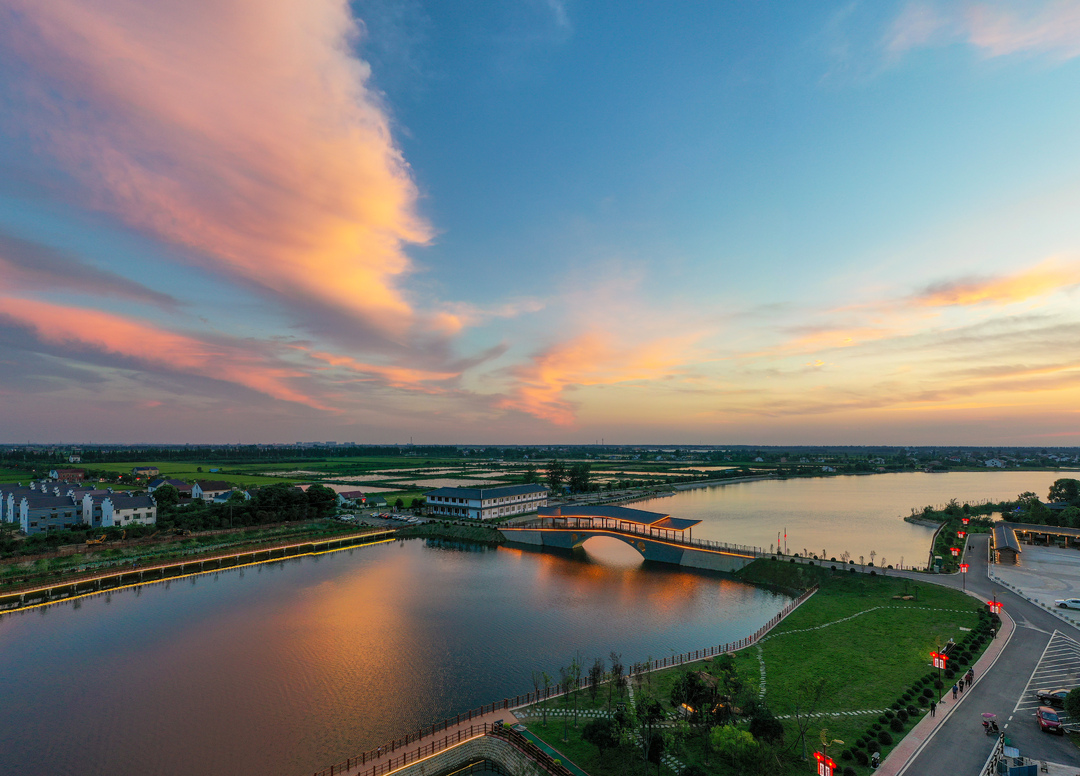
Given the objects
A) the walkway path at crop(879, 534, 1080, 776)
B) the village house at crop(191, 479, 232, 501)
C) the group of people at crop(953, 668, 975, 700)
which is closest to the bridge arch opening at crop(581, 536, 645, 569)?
the walkway path at crop(879, 534, 1080, 776)

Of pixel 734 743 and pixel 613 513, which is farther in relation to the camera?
pixel 613 513

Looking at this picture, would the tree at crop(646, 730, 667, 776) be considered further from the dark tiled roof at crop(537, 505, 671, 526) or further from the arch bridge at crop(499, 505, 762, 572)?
the dark tiled roof at crop(537, 505, 671, 526)

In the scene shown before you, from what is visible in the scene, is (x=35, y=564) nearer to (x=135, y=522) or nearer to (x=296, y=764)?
(x=135, y=522)

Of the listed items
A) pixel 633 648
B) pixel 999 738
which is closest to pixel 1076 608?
pixel 999 738

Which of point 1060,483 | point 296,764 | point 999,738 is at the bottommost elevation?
point 296,764

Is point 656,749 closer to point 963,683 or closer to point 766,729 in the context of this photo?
point 766,729

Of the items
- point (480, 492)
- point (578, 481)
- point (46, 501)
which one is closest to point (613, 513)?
point (480, 492)

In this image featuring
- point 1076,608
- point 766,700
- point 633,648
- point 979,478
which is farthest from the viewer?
point 979,478
